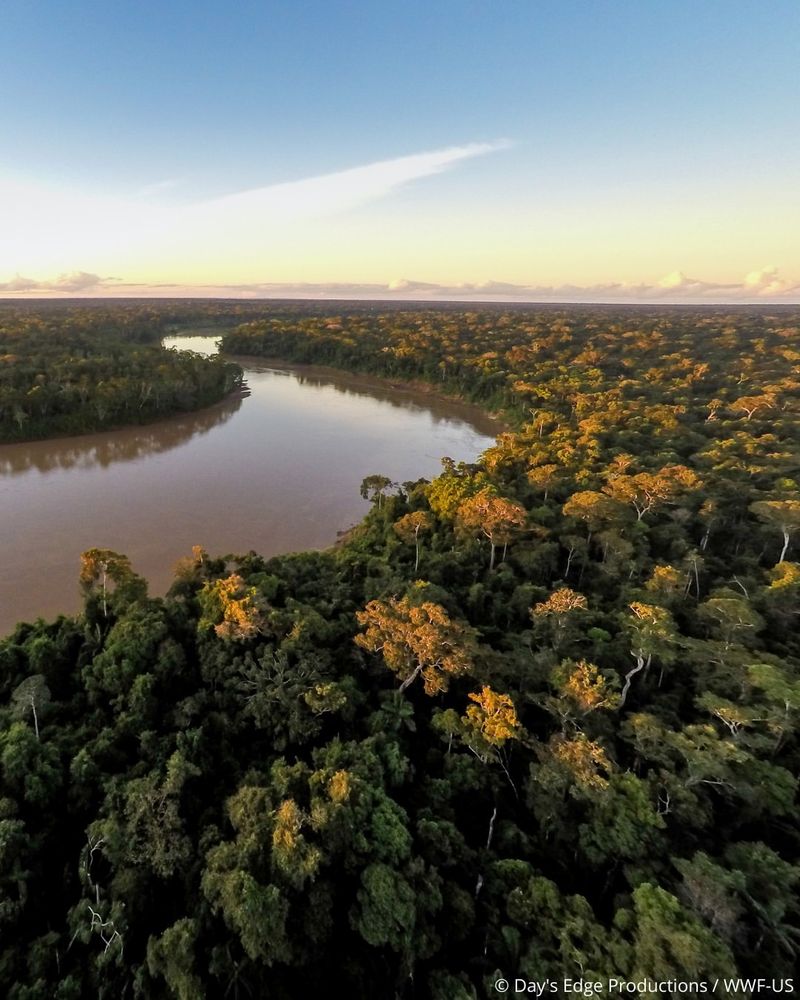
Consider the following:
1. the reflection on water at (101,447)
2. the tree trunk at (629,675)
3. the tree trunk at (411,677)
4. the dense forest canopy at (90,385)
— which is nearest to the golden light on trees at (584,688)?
the tree trunk at (629,675)

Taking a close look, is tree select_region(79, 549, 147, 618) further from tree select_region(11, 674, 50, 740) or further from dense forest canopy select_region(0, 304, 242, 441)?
dense forest canopy select_region(0, 304, 242, 441)

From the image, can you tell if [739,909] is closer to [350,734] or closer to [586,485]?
[350,734]

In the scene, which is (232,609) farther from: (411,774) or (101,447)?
(101,447)

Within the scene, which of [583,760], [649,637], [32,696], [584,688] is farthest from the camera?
[649,637]

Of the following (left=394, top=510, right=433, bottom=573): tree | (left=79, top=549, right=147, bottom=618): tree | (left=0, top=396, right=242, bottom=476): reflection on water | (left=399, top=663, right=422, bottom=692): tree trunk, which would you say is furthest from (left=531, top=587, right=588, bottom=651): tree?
(left=0, top=396, right=242, bottom=476): reflection on water

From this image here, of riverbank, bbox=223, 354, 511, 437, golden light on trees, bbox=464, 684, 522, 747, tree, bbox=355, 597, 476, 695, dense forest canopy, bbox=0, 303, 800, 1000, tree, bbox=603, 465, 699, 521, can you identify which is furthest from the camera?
riverbank, bbox=223, 354, 511, 437

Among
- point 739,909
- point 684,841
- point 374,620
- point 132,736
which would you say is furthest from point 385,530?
point 739,909

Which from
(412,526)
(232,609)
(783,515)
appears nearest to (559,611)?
(412,526)
